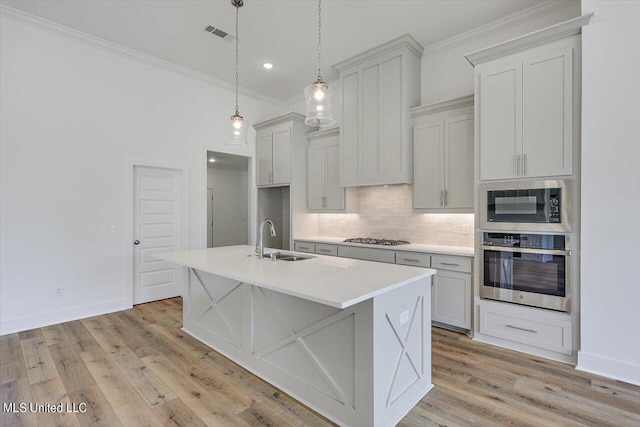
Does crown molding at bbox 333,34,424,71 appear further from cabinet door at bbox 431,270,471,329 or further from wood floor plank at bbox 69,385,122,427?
wood floor plank at bbox 69,385,122,427

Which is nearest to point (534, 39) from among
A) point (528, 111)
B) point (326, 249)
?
point (528, 111)

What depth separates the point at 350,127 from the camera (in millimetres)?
4406

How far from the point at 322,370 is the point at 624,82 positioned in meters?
3.12

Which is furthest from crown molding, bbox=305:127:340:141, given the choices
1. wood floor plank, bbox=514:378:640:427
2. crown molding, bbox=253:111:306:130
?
wood floor plank, bbox=514:378:640:427

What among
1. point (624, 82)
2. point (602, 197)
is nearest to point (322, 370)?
point (602, 197)

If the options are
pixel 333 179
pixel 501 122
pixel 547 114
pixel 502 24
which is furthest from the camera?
pixel 333 179

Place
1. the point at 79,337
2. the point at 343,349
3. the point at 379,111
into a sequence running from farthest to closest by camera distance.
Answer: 1. the point at 379,111
2. the point at 79,337
3. the point at 343,349

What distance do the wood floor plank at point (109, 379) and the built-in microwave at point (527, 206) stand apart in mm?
3350

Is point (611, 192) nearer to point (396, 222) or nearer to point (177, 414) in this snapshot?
point (396, 222)

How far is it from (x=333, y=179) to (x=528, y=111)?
8.71 ft

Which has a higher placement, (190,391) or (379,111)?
(379,111)

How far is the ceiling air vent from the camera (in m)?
3.66

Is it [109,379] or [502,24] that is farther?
[502,24]

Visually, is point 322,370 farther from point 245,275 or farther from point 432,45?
point 432,45
